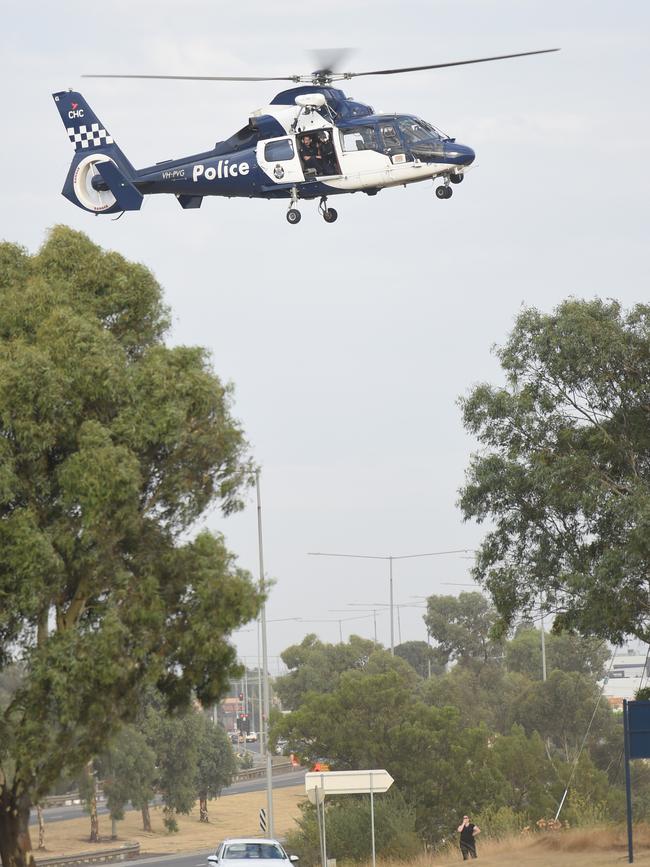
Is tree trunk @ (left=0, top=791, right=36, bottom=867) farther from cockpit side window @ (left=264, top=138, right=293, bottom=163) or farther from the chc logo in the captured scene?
the chc logo

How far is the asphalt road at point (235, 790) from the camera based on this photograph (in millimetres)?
86250

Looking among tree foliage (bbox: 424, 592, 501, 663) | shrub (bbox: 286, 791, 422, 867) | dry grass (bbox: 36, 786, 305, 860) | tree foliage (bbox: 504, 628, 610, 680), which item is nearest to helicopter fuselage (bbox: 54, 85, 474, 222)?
shrub (bbox: 286, 791, 422, 867)

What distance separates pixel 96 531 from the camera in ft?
62.7

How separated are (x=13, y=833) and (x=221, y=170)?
21761 millimetres

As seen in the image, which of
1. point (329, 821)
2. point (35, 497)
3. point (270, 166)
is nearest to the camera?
point (35, 497)

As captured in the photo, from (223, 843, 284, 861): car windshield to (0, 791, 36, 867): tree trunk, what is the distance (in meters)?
4.95

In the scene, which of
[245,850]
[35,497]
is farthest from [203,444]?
[245,850]

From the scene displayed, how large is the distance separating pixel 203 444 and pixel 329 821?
27.7m

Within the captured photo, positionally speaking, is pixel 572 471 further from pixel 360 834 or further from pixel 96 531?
pixel 360 834

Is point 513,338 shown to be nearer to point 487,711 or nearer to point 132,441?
point 132,441

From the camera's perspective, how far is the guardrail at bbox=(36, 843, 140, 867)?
57.9 meters

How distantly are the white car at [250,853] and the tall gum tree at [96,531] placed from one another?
4415 millimetres

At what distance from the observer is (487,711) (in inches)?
3388

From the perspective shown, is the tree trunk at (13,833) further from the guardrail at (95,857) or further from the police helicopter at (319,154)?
the guardrail at (95,857)
